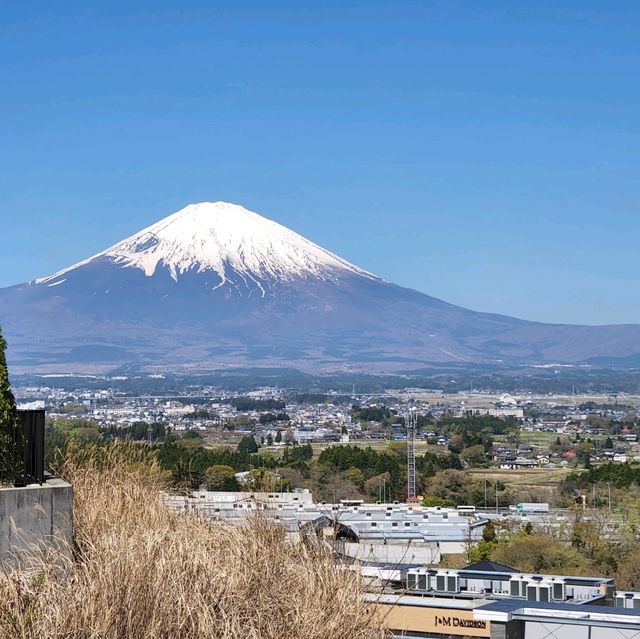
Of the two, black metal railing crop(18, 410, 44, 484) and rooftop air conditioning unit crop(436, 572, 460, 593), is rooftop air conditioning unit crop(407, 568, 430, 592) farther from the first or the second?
black metal railing crop(18, 410, 44, 484)

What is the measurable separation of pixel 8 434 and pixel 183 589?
2.26m

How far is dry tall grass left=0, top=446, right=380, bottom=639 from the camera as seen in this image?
282 inches

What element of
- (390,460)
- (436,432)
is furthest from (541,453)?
(390,460)

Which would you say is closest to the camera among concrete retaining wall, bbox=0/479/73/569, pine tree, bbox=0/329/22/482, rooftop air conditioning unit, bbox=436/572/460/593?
concrete retaining wall, bbox=0/479/73/569

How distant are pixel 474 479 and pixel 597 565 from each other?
35022 millimetres

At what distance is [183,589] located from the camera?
761 centimetres

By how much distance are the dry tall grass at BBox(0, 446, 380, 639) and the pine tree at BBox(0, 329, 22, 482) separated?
74 cm

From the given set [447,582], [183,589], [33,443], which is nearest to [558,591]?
[447,582]

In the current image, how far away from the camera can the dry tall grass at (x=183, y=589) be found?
282 inches

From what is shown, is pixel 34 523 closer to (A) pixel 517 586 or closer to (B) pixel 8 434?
(B) pixel 8 434

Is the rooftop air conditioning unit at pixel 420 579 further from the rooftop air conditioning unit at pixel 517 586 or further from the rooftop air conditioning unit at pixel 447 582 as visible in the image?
the rooftop air conditioning unit at pixel 517 586

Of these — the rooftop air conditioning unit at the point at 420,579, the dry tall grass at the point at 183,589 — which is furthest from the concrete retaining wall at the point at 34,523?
the rooftop air conditioning unit at the point at 420,579

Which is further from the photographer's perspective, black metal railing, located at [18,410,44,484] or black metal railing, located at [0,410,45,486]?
black metal railing, located at [18,410,44,484]

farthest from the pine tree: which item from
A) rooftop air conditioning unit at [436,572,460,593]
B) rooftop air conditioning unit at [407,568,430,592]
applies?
rooftop air conditioning unit at [436,572,460,593]
